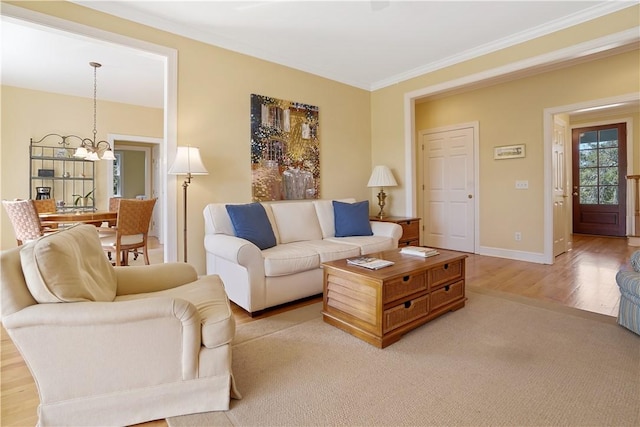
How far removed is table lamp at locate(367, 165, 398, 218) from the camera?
4.41 m

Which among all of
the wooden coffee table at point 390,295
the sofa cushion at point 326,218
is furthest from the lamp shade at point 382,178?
the wooden coffee table at point 390,295

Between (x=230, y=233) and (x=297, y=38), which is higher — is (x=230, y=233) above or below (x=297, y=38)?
below

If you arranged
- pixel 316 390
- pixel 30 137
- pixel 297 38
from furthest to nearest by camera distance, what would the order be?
pixel 30 137 < pixel 297 38 < pixel 316 390

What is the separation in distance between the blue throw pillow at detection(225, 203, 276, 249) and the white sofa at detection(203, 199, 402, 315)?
86 mm

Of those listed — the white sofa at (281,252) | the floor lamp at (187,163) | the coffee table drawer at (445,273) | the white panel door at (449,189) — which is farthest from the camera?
the white panel door at (449,189)

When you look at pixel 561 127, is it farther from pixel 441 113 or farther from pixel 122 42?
pixel 122 42

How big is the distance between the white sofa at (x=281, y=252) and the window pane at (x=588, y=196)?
18.7ft

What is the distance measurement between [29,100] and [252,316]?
4912mm

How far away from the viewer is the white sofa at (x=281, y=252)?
2488 mm

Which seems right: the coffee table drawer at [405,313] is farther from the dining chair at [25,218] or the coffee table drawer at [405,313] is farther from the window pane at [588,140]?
the window pane at [588,140]

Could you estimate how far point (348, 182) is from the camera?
4.64 metres

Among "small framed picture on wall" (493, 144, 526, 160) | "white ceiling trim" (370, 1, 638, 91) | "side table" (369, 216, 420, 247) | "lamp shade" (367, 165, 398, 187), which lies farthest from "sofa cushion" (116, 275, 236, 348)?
"small framed picture on wall" (493, 144, 526, 160)

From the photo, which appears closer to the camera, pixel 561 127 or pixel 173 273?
pixel 173 273

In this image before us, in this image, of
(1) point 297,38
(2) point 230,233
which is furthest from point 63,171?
(1) point 297,38
